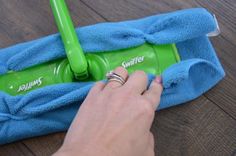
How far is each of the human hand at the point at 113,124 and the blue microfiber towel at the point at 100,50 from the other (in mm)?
141

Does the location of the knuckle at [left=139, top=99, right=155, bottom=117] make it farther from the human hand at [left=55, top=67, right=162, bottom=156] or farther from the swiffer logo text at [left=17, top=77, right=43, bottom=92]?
the swiffer logo text at [left=17, top=77, right=43, bottom=92]

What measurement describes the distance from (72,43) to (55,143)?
202 millimetres

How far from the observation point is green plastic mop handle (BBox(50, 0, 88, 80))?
0.63m

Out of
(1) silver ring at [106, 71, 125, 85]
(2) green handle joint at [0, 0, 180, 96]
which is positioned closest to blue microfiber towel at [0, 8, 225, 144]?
(2) green handle joint at [0, 0, 180, 96]

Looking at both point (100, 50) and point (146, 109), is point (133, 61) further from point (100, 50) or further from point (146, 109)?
point (146, 109)

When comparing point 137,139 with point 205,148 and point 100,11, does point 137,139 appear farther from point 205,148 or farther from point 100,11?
point 100,11

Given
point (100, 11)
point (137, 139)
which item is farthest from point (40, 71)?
point (137, 139)

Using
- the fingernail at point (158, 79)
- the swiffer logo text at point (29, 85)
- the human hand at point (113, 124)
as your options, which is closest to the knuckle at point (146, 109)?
the human hand at point (113, 124)

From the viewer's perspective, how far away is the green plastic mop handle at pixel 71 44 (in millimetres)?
628

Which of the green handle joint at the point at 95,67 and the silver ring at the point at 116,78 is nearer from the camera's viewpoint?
the silver ring at the point at 116,78

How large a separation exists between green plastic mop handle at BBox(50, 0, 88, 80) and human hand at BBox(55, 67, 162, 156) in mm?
129

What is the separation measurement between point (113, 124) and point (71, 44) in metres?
0.23

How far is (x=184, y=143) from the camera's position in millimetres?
684

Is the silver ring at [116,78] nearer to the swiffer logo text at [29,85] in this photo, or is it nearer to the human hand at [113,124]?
the human hand at [113,124]
